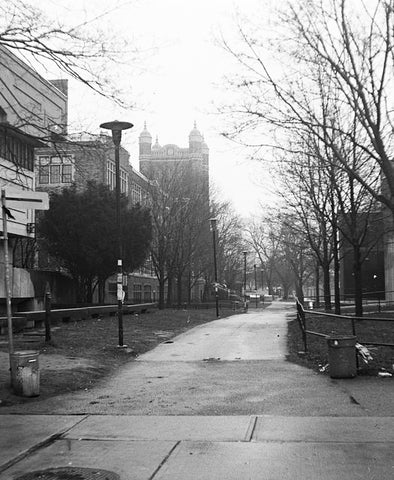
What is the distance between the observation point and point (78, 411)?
7.78 meters

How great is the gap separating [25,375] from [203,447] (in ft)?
12.4

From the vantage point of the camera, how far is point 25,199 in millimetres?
9086

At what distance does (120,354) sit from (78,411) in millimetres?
6084

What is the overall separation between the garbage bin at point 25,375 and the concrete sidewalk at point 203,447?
110cm

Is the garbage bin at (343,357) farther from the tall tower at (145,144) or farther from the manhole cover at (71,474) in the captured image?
the tall tower at (145,144)

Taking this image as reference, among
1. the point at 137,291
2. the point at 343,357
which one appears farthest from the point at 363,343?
the point at 137,291

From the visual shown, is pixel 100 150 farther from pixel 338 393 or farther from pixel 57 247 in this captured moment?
Result: pixel 57 247

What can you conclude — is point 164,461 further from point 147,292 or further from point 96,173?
point 147,292

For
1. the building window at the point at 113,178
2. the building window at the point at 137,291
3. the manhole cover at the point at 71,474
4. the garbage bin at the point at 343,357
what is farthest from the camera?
the building window at the point at 137,291

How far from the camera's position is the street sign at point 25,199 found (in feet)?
29.5

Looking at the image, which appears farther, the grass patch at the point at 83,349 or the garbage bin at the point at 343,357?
the garbage bin at the point at 343,357

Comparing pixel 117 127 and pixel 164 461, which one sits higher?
pixel 117 127

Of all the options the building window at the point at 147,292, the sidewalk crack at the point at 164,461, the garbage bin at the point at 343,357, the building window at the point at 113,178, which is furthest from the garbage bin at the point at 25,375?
the building window at the point at 147,292

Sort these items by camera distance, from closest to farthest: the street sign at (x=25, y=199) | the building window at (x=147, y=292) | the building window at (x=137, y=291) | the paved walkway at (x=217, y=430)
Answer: the paved walkway at (x=217, y=430) → the street sign at (x=25, y=199) → the building window at (x=137, y=291) → the building window at (x=147, y=292)
